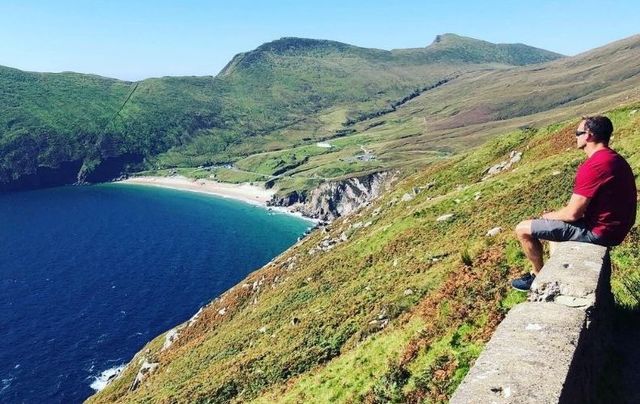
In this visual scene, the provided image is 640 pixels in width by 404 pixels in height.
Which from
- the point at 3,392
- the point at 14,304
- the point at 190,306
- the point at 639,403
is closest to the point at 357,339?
the point at 639,403

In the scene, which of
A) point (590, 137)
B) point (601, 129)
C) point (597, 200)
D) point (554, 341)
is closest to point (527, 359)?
point (554, 341)

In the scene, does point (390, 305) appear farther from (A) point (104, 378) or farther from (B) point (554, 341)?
(A) point (104, 378)

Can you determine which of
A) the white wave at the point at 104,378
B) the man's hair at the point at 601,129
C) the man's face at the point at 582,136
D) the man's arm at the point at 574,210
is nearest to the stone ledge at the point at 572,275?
the man's arm at the point at 574,210

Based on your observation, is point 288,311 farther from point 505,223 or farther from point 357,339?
point 505,223

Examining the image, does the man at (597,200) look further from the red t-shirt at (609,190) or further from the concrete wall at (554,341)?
the concrete wall at (554,341)

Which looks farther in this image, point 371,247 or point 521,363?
point 371,247

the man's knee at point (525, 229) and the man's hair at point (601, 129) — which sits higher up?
the man's hair at point (601, 129)

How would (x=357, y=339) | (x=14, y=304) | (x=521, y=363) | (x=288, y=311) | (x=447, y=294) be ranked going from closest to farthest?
(x=521, y=363)
(x=447, y=294)
(x=357, y=339)
(x=288, y=311)
(x=14, y=304)

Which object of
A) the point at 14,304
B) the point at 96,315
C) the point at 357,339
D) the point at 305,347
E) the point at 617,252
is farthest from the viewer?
the point at 14,304
